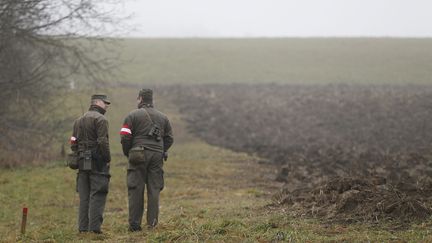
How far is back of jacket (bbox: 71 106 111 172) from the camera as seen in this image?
32.0ft

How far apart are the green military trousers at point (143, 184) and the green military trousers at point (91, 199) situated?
449 mm

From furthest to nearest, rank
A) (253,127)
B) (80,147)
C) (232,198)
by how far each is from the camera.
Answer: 1. (253,127)
2. (232,198)
3. (80,147)

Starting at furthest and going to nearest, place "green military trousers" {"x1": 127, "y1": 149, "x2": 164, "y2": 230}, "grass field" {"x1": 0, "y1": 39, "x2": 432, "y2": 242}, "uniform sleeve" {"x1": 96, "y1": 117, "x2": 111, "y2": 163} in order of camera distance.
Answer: "green military trousers" {"x1": 127, "y1": 149, "x2": 164, "y2": 230} → "uniform sleeve" {"x1": 96, "y1": 117, "x2": 111, "y2": 163} → "grass field" {"x1": 0, "y1": 39, "x2": 432, "y2": 242}

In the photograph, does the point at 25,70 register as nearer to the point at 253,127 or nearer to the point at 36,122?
the point at 36,122

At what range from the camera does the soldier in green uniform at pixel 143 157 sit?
32.3 ft

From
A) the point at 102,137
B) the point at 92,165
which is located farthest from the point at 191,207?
the point at 102,137

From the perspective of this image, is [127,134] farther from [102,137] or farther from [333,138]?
[333,138]

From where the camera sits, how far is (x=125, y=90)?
131 feet

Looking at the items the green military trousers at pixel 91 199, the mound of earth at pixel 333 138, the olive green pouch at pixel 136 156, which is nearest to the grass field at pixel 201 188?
the green military trousers at pixel 91 199

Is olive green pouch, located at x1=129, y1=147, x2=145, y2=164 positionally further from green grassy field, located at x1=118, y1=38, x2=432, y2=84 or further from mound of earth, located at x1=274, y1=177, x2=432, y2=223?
green grassy field, located at x1=118, y1=38, x2=432, y2=84

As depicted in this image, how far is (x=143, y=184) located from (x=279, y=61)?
48.9 meters

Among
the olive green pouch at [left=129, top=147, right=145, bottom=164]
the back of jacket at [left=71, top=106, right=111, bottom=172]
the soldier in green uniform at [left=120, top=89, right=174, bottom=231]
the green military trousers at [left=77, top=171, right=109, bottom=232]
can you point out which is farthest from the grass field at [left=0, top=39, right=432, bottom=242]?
the back of jacket at [left=71, top=106, right=111, bottom=172]

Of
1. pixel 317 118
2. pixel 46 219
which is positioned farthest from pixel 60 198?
pixel 317 118

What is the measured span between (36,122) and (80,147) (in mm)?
14434
